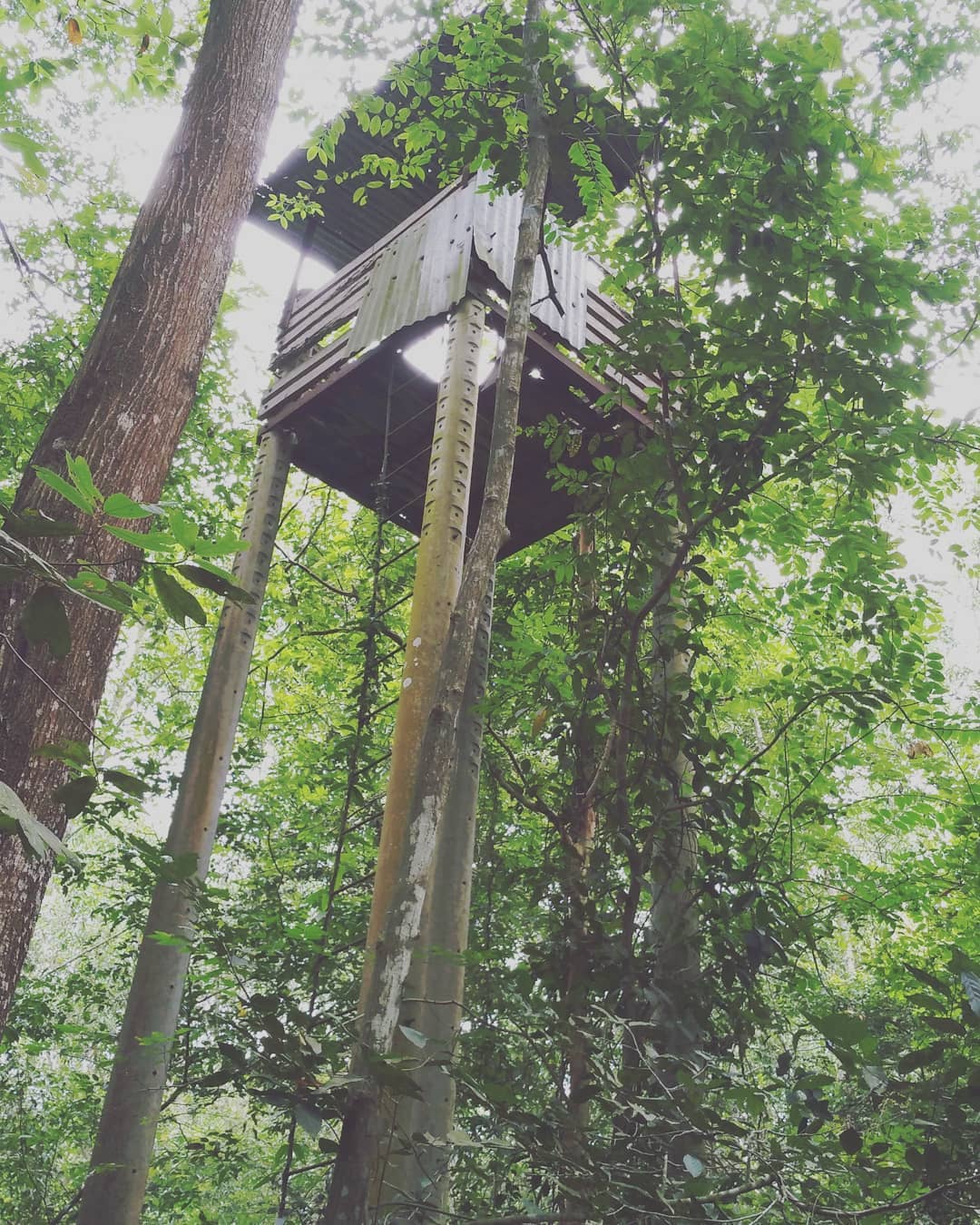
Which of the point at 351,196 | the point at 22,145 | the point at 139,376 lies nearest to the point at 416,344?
the point at 351,196

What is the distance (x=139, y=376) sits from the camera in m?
2.96

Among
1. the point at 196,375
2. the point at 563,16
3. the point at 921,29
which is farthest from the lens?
the point at 921,29

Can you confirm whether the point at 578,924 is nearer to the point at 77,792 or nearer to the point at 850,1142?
the point at 850,1142

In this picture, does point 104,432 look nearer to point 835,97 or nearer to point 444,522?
point 444,522

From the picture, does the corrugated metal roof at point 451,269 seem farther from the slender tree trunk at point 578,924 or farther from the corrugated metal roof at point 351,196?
the slender tree trunk at point 578,924

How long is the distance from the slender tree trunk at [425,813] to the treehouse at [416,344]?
105 inches

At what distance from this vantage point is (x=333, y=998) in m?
5.77

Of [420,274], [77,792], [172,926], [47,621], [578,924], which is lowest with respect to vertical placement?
[77,792]

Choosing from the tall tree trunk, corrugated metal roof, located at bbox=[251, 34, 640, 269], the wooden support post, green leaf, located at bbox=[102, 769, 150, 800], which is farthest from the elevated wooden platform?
green leaf, located at bbox=[102, 769, 150, 800]

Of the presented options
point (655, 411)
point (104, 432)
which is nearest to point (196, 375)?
point (104, 432)

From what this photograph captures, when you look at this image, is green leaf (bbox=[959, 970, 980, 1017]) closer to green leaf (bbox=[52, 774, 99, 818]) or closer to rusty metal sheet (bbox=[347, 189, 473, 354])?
green leaf (bbox=[52, 774, 99, 818])

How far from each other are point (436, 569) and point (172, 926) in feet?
8.77

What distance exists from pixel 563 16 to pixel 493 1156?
4.95 metres

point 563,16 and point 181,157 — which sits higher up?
point 563,16
